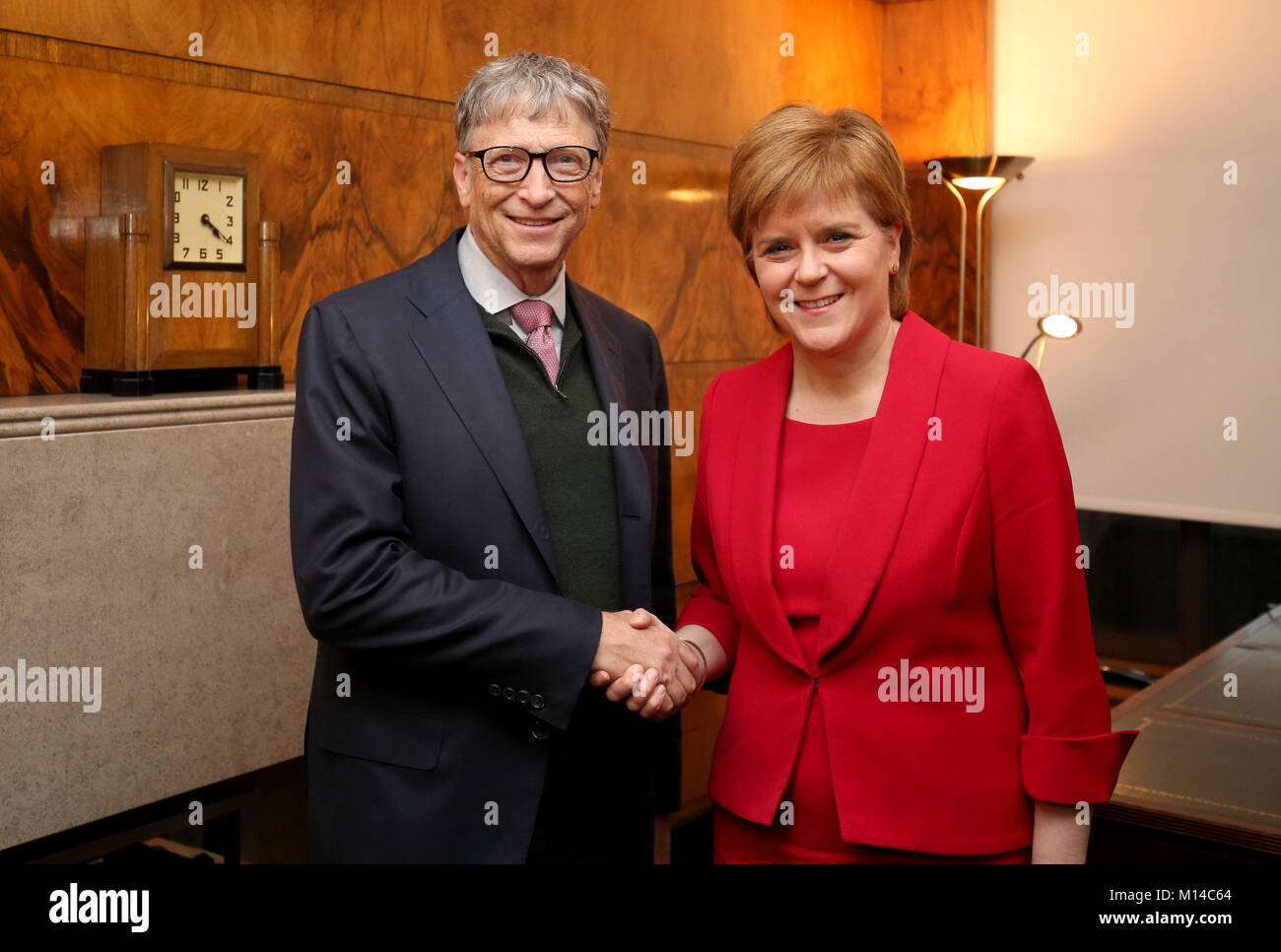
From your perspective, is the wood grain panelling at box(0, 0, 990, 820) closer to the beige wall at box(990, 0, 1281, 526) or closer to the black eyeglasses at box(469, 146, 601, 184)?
the beige wall at box(990, 0, 1281, 526)

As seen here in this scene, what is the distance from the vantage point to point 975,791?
Answer: 63.6 inches

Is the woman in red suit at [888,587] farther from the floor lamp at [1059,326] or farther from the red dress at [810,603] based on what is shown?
the floor lamp at [1059,326]

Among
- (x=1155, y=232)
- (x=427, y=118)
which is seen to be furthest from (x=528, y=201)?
(x=1155, y=232)

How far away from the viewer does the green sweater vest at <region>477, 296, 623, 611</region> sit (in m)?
1.89

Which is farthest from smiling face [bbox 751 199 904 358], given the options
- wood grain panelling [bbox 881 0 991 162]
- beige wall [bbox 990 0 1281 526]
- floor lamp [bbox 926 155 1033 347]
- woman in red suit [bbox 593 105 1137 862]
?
wood grain panelling [bbox 881 0 991 162]

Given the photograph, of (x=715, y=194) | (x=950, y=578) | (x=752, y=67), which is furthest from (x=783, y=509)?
(x=752, y=67)

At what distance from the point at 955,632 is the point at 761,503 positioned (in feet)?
1.03

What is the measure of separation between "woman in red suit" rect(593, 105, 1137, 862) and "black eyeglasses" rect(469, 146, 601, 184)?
0.95 ft

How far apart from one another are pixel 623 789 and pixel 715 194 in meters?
2.91

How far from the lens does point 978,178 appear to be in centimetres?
512

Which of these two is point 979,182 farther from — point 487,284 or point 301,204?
point 487,284

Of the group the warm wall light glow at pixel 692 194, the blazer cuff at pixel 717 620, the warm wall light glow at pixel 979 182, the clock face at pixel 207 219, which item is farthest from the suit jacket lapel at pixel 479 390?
the warm wall light glow at pixel 979 182

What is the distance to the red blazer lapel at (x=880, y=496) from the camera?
5.27ft

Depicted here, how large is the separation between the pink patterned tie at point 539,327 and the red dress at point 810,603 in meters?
0.43
